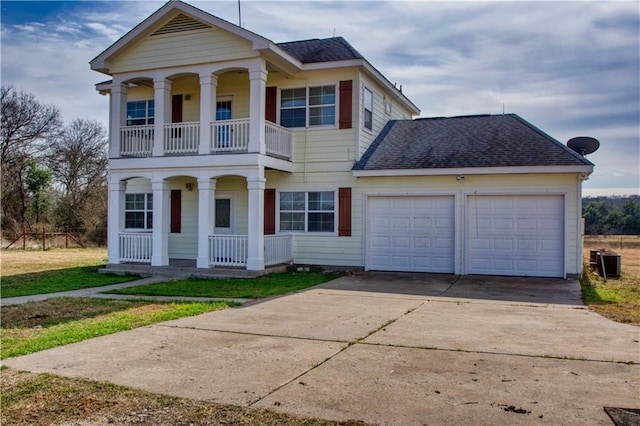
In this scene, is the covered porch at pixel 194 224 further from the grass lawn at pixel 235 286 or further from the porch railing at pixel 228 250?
the grass lawn at pixel 235 286

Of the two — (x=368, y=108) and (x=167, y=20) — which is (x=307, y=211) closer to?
(x=368, y=108)

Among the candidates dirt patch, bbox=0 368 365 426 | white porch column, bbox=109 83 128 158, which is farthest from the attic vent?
dirt patch, bbox=0 368 365 426

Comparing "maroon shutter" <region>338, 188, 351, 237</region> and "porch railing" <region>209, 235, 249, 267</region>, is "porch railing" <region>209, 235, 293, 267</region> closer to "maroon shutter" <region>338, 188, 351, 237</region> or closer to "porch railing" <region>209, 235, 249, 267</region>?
"porch railing" <region>209, 235, 249, 267</region>

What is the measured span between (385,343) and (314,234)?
31.6 ft

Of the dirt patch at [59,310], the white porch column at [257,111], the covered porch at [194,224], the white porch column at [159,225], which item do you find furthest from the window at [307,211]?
the dirt patch at [59,310]

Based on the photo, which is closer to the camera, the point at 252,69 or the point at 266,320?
the point at 266,320

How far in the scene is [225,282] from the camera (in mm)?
13562

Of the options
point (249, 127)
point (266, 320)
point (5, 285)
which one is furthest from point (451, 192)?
point (5, 285)

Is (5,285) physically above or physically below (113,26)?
below

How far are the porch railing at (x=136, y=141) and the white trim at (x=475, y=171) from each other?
20.3ft

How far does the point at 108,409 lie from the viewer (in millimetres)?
4625

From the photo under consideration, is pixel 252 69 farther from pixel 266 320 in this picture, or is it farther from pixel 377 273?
pixel 266 320

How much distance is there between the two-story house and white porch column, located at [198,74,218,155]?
0.04 metres

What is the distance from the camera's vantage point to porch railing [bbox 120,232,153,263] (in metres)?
16.1
